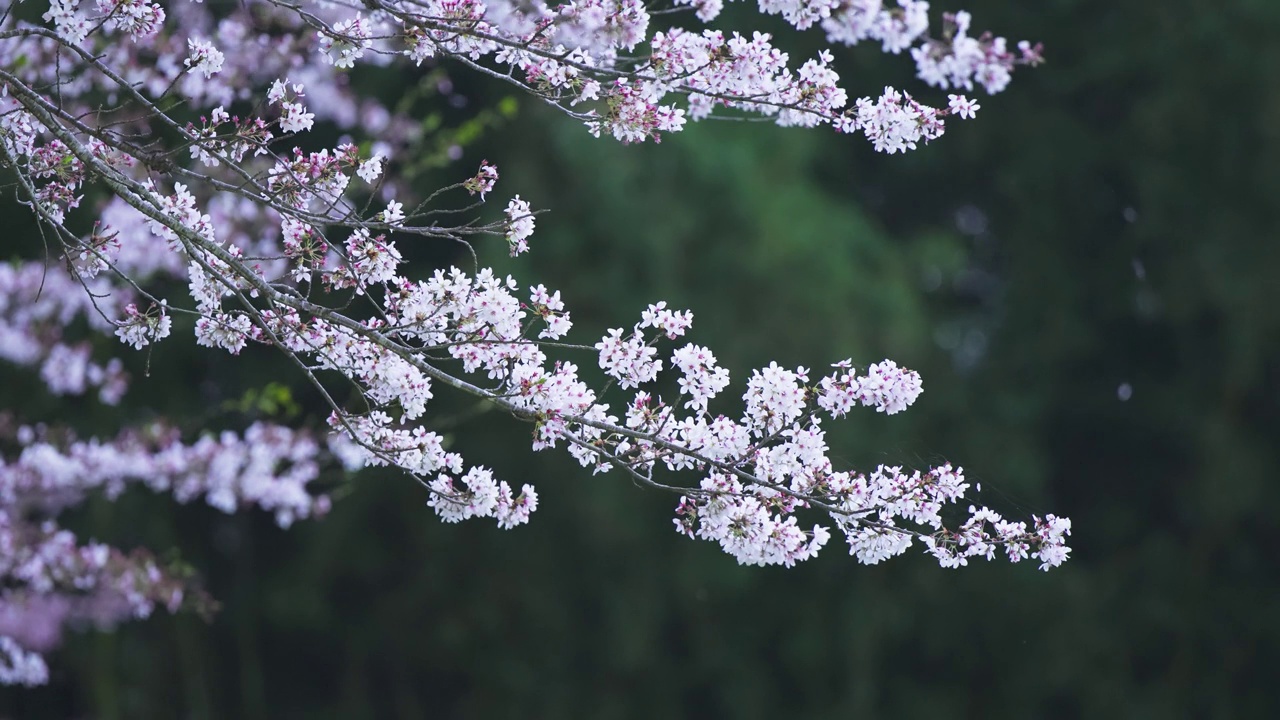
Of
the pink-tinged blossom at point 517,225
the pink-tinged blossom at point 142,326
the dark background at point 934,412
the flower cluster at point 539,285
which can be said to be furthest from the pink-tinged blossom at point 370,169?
the dark background at point 934,412

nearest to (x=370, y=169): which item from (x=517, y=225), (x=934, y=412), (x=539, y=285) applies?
(x=517, y=225)

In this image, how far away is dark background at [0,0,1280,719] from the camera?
8977 millimetres

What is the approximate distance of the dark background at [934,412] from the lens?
898cm

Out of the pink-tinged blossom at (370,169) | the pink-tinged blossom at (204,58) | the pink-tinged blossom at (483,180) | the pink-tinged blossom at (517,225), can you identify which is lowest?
the pink-tinged blossom at (517,225)

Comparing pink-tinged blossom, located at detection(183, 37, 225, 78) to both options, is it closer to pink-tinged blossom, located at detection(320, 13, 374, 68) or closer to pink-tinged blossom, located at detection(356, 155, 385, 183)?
pink-tinged blossom, located at detection(320, 13, 374, 68)

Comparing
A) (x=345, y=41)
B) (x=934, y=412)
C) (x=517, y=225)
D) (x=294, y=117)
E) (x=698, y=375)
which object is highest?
(x=934, y=412)

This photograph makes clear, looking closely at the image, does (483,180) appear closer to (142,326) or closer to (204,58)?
(204,58)

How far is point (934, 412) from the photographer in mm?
9570

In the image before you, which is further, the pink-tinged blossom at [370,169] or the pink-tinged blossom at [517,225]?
the pink-tinged blossom at [370,169]

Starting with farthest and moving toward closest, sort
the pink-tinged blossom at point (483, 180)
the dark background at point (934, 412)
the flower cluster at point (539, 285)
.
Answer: the dark background at point (934, 412) < the pink-tinged blossom at point (483, 180) < the flower cluster at point (539, 285)

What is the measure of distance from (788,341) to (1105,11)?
12.3 feet

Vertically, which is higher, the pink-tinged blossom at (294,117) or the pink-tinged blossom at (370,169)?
the pink-tinged blossom at (294,117)

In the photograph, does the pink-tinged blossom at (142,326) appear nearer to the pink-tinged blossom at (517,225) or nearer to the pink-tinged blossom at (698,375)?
the pink-tinged blossom at (517,225)

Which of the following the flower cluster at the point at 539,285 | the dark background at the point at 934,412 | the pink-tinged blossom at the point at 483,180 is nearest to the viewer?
the flower cluster at the point at 539,285
